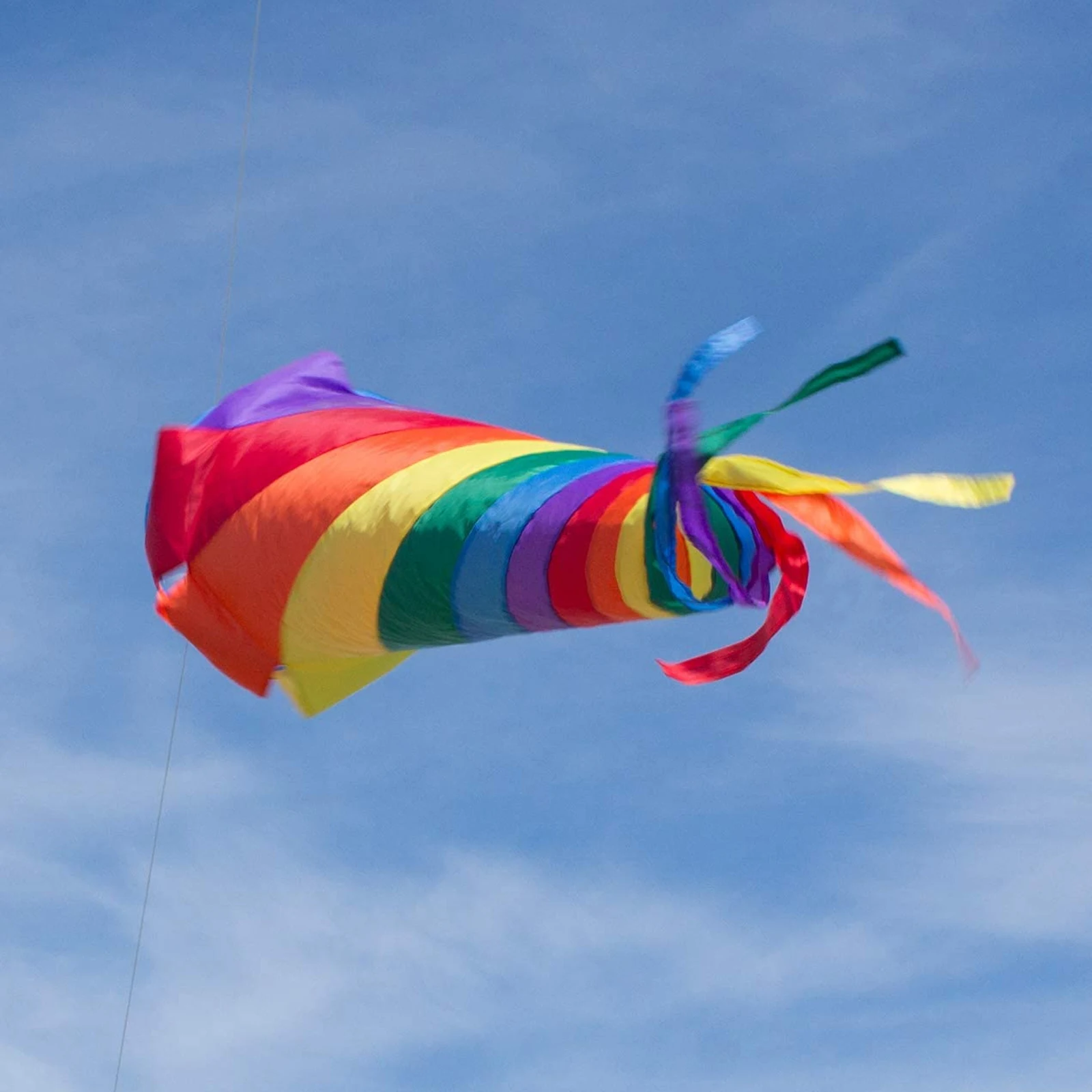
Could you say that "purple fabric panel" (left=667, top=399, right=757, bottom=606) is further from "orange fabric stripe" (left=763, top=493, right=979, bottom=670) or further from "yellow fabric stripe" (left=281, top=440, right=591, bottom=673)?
"yellow fabric stripe" (left=281, top=440, right=591, bottom=673)

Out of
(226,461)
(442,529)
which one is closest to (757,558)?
(442,529)

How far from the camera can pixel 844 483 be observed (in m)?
8.12

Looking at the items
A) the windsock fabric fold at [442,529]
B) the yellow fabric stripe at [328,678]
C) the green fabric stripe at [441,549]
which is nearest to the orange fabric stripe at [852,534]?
the windsock fabric fold at [442,529]

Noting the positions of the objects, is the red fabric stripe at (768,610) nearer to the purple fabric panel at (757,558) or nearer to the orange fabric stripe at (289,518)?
the purple fabric panel at (757,558)

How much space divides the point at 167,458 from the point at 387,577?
186 centimetres

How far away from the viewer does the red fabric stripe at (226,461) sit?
36.5 feet

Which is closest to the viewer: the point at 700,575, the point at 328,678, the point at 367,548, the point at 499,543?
the point at 700,575

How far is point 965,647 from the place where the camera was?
7.50 m

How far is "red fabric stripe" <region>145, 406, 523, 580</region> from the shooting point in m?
11.1

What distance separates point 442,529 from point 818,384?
9.37 ft

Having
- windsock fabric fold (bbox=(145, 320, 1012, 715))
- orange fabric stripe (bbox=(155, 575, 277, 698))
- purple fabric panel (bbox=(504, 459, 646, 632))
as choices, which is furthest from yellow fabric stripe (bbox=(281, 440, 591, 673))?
purple fabric panel (bbox=(504, 459, 646, 632))

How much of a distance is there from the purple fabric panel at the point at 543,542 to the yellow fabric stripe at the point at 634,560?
0.38 metres

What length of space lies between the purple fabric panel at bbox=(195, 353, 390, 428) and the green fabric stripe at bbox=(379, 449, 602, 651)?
1.60 m

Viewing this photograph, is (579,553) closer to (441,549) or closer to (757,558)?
(757,558)
